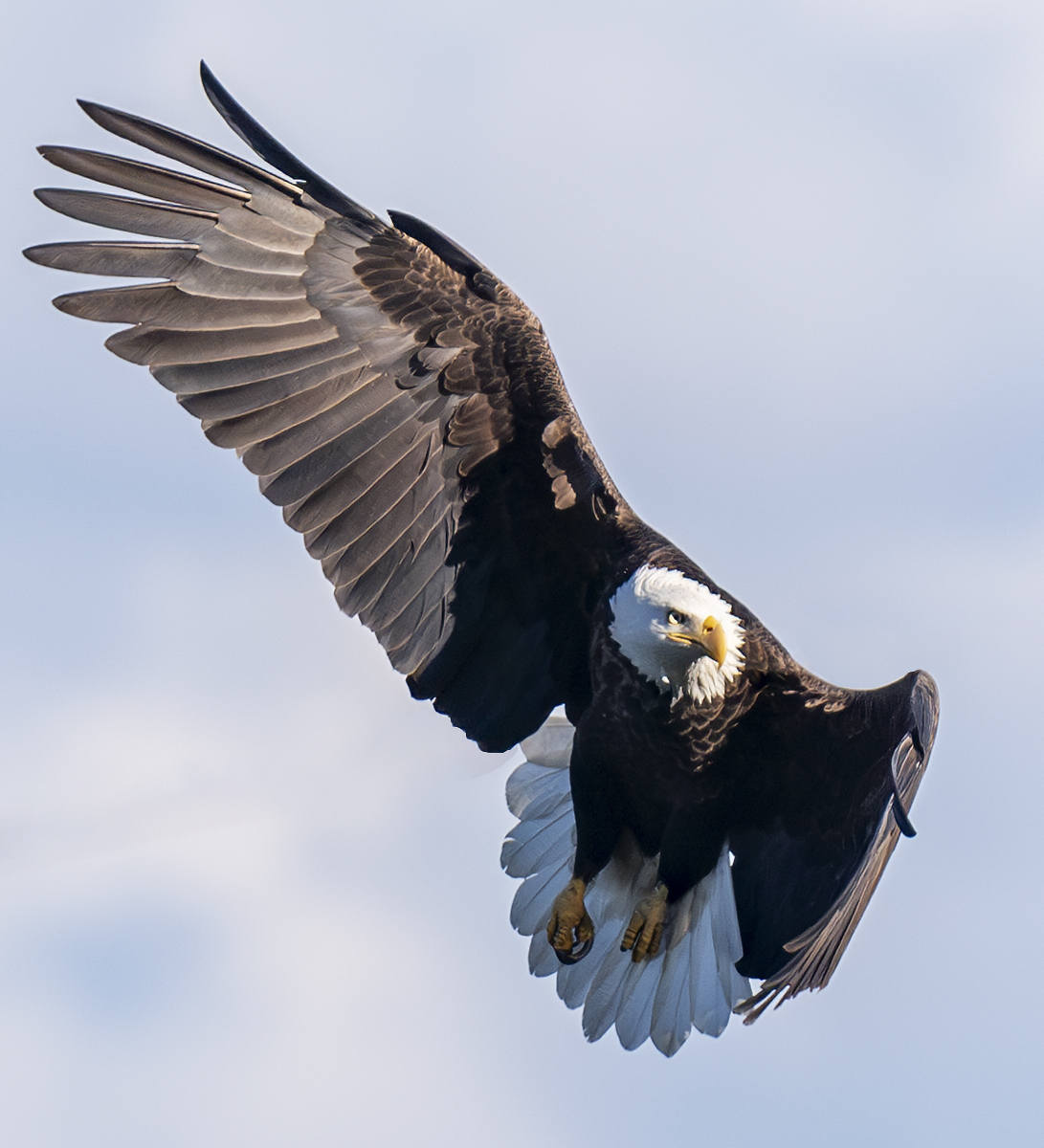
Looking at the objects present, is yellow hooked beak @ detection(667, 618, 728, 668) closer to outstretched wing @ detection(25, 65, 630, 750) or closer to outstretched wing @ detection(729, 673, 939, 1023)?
outstretched wing @ detection(729, 673, 939, 1023)

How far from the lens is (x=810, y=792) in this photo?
5.69m

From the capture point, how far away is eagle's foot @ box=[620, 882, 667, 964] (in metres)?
6.11

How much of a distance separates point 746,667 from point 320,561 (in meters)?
1.45

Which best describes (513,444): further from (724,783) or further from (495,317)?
(724,783)

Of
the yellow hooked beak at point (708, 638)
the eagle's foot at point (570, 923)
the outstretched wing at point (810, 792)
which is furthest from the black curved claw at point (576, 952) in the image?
the yellow hooked beak at point (708, 638)

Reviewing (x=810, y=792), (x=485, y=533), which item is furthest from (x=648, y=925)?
(x=485, y=533)

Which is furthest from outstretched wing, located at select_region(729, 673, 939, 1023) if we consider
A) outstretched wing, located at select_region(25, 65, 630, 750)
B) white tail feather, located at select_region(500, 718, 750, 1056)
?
outstretched wing, located at select_region(25, 65, 630, 750)

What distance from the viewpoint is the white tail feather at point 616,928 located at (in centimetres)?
605

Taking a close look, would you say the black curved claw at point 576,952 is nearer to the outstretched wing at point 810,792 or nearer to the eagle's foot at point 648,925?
the eagle's foot at point 648,925

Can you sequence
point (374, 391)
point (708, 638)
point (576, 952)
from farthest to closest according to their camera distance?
point (576, 952), point (374, 391), point (708, 638)

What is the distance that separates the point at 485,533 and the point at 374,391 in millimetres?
616

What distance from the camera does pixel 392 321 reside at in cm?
561

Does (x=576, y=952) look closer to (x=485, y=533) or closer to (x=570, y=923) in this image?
(x=570, y=923)

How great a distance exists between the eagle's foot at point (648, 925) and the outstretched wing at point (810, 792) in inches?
11.9
